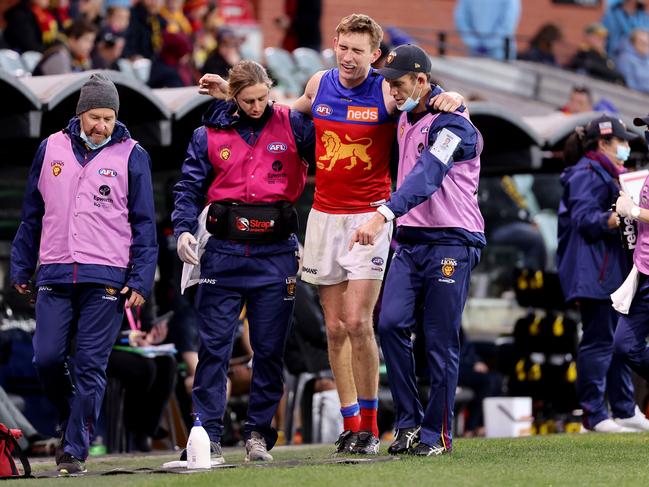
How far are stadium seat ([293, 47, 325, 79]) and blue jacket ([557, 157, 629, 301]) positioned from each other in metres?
8.53

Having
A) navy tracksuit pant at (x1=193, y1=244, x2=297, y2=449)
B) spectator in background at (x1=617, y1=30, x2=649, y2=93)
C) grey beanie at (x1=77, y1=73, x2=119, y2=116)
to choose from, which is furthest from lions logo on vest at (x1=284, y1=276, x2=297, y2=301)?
spectator in background at (x1=617, y1=30, x2=649, y2=93)

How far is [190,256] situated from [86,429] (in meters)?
1.10

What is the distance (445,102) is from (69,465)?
285 cm

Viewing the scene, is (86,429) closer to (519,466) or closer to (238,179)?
(238,179)

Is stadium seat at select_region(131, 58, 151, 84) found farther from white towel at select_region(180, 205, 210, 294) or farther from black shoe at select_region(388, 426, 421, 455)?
black shoe at select_region(388, 426, 421, 455)

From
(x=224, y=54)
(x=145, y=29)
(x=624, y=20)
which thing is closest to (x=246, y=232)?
(x=224, y=54)

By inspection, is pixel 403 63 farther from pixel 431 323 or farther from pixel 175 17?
pixel 175 17

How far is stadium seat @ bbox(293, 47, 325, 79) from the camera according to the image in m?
20.4

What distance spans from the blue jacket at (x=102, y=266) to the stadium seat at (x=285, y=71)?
10400 millimetres

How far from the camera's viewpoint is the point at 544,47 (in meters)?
25.6

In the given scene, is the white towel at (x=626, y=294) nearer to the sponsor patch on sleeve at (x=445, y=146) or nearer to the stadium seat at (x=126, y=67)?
the sponsor patch on sleeve at (x=445, y=146)

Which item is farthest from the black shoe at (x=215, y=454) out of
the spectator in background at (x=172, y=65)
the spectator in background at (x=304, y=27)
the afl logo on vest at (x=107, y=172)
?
the spectator in background at (x=304, y=27)

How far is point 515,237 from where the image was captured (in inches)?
734

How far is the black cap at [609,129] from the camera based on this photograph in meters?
12.1
